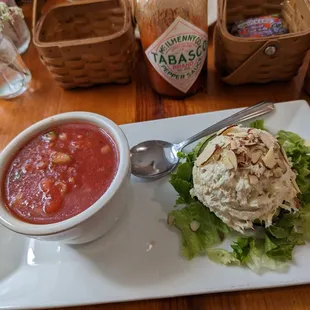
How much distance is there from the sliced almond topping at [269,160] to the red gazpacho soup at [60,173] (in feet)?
0.92

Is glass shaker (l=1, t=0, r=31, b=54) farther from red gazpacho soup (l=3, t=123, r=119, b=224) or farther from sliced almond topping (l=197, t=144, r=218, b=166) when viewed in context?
sliced almond topping (l=197, t=144, r=218, b=166)

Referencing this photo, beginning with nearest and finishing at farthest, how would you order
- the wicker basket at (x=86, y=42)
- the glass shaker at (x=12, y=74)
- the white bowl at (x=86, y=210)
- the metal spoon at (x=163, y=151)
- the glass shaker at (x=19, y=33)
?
1. the white bowl at (x=86, y=210)
2. the metal spoon at (x=163, y=151)
3. the wicker basket at (x=86, y=42)
4. the glass shaker at (x=12, y=74)
5. the glass shaker at (x=19, y=33)

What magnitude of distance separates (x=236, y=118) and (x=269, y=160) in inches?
9.3

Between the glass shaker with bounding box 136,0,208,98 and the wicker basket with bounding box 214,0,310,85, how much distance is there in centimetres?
6

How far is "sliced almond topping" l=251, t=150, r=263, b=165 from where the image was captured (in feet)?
2.34

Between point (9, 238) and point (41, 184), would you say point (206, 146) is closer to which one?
point (41, 184)

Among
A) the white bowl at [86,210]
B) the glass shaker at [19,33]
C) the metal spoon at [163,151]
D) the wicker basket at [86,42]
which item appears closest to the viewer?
the white bowl at [86,210]

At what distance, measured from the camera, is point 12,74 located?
1246 mm

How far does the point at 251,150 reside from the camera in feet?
2.39

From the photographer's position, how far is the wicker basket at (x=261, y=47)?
947mm

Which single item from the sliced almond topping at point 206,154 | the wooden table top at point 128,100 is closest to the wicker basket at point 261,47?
the wooden table top at point 128,100

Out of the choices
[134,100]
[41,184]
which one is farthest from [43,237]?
[134,100]

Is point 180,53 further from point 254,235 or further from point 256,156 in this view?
point 254,235

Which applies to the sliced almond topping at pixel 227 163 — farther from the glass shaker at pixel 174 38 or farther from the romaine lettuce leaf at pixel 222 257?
the glass shaker at pixel 174 38
